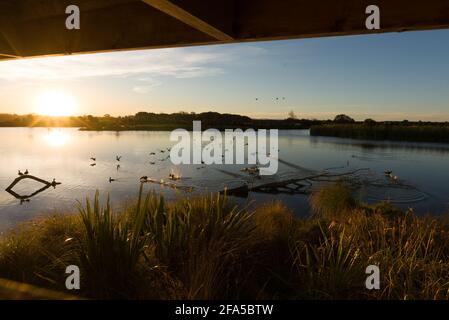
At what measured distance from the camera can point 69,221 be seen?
773cm

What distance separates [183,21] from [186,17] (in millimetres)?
136

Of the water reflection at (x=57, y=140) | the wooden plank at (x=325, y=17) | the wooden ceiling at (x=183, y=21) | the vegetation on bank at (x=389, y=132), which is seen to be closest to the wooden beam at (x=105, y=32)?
the wooden ceiling at (x=183, y=21)

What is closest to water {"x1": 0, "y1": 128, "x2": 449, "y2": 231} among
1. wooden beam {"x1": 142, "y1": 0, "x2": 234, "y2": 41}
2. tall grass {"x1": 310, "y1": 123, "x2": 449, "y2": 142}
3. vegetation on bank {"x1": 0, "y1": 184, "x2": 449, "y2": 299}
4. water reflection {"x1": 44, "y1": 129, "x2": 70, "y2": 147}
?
vegetation on bank {"x1": 0, "y1": 184, "x2": 449, "y2": 299}

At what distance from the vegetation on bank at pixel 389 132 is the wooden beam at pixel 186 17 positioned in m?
56.3

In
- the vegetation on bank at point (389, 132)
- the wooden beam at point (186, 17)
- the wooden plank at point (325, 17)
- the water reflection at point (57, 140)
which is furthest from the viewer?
the water reflection at point (57, 140)

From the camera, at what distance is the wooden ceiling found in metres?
2.45

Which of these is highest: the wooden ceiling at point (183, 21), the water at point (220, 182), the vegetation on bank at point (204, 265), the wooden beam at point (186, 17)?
the wooden ceiling at point (183, 21)

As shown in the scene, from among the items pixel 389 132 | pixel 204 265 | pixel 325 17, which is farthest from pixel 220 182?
pixel 389 132

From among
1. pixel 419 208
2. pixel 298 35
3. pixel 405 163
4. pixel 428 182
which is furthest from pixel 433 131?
pixel 298 35

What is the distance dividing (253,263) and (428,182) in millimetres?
22163

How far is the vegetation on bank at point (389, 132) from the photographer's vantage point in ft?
169

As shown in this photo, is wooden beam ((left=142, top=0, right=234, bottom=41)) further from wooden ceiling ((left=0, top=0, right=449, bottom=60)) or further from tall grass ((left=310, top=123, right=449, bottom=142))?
tall grass ((left=310, top=123, right=449, bottom=142))

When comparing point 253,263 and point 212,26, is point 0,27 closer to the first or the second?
point 212,26

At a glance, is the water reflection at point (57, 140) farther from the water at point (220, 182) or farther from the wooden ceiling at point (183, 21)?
the wooden ceiling at point (183, 21)
